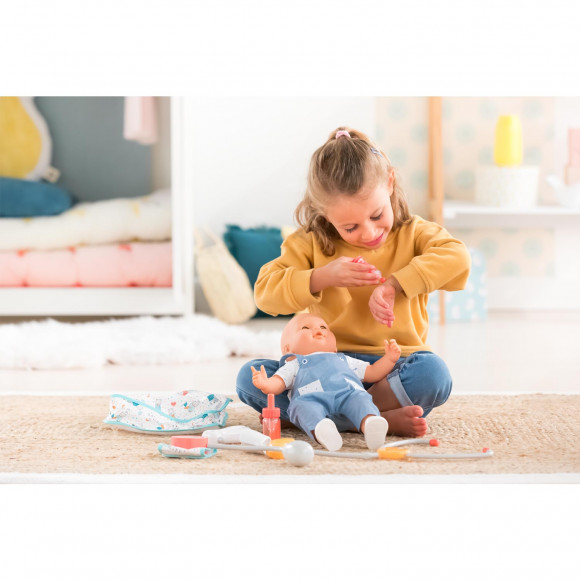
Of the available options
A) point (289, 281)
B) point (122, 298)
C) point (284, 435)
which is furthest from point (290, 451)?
point (122, 298)

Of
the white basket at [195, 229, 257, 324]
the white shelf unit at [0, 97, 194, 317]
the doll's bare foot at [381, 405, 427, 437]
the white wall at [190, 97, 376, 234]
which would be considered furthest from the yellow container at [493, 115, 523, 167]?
the doll's bare foot at [381, 405, 427, 437]

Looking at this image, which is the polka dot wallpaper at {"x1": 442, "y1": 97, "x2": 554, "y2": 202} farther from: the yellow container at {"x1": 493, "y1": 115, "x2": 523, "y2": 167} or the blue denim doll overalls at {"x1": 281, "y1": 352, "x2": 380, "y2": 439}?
the blue denim doll overalls at {"x1": 281, "y1": 352, "x2": 380, "y2": 439}

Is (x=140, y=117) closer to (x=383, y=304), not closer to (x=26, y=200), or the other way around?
(x=26, y=200)

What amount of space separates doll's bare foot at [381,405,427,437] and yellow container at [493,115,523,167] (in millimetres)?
1745

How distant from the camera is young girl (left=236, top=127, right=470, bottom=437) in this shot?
1.29 metres

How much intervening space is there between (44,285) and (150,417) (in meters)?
1.45

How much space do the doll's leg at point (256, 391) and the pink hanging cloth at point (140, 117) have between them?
5.03 feet

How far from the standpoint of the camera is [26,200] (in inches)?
107

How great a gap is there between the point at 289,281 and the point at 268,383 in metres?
0.17

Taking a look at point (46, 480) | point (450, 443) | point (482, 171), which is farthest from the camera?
point (482, 171)

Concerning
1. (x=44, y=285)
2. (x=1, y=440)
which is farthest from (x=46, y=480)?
(x=44, y=285)

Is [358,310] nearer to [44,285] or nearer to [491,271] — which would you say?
[44,285]

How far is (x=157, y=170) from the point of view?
2992mm

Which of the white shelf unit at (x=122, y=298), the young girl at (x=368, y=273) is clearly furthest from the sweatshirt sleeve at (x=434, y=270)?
the white shelf unit at (x=122, y=298)
